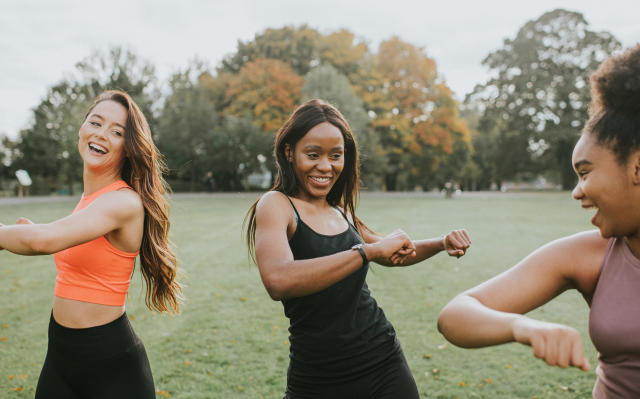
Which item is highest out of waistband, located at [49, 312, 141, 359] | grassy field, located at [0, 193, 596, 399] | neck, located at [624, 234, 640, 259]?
neck, located at [624, 234, 640, 259]

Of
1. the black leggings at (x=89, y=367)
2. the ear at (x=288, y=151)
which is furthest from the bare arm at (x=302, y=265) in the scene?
the black leggings at (x=89, y=367)

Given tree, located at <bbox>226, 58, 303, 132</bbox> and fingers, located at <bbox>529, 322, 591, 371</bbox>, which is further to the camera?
tree, located at <bbox>226, 58, 303, 132</bbox>

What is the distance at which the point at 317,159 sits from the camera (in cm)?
256

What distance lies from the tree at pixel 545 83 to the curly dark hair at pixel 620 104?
4794cm

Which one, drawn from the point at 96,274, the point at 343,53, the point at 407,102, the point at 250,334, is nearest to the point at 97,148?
the point at 96,274

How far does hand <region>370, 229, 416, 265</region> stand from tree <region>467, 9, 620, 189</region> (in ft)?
157

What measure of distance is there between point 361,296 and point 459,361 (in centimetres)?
351

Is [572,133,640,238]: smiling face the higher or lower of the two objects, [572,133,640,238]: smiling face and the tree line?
the lower

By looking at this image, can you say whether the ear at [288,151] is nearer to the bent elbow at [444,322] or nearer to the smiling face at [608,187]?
the bent elbow at [444,322]

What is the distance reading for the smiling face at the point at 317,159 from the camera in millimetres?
2545

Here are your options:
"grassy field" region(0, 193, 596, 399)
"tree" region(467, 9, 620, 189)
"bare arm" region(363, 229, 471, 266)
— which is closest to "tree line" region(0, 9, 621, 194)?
"tree" region(467, 9, 620, 189)

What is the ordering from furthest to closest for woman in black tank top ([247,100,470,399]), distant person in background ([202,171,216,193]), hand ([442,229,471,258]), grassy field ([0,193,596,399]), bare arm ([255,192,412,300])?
distant person in background ([202,171,216,193]), grassy field ([0,193,596,399]), hand ([442,229,471,258]), woman in black tank top ([247,100,470,399]), bare arm ([255,192,412,300])

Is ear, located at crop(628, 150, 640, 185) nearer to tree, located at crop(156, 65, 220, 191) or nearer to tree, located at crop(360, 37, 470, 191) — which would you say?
tree, located at crop(360, 37, 470, 191)

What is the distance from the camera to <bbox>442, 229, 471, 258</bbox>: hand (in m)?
2.66
